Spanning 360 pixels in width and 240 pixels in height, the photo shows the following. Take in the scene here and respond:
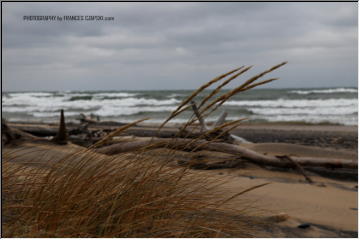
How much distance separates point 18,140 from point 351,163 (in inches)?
227

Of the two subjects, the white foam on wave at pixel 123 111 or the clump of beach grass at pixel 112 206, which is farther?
the white foam on wave at pixel 123 111

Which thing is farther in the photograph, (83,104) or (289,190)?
(83,104)

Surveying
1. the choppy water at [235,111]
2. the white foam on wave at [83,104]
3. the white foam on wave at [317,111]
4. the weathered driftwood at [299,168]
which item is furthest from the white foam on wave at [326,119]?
the white foam on wave at [83,104]


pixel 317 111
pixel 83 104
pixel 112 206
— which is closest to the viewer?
pixel 112 206

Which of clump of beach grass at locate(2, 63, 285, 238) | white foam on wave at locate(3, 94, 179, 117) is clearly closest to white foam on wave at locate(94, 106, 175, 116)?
white foam on wave at locate(3, 94, 179, 117)

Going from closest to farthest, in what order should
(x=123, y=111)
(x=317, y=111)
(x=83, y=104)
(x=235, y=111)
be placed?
(x=317, y=111) < (x=235, y=111) < (x=123, y=111) < (x=83, y=104)

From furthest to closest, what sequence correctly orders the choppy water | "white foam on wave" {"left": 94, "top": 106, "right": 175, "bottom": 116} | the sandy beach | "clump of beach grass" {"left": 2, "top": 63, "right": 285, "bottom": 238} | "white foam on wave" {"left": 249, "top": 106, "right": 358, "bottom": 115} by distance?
"white foam on wave" {"left": 94, "top": 106, "right": 175, "bottom": 116}, "white foam on wave" {"left": 249, "top": 106, "right": 358, "bottom": 115}, the choppy water, the sandy beach, "clump of beach grass" {"left": 2, "top": 63, "right": 285, "bottom": 238}

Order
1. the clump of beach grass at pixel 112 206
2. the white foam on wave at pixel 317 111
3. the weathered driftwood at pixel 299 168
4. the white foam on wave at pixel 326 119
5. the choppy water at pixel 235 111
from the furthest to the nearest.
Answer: the white foam on wave at pixel 317 111 → the choppy water at pixel 235 111 → the white foam on wave at pixel 326 119 → the weathered driftwood at pixel 299 168 → the clump of beach grass at pixel 112 206

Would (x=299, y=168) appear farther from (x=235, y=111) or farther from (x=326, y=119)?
(x=235, y=111)

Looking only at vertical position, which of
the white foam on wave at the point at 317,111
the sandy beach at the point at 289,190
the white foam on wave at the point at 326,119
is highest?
the white foam on wave at the point at 317,111

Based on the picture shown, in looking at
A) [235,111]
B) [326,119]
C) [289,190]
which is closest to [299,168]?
[289,190]

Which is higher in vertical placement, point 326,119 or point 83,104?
point 83,104

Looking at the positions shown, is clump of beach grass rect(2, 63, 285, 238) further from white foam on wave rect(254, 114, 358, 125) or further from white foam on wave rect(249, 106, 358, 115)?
white foam on wave rect(249, 106, 358, 115)

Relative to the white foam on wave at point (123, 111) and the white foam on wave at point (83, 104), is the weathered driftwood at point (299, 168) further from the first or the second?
the white foam on wave at point (83, 104)
